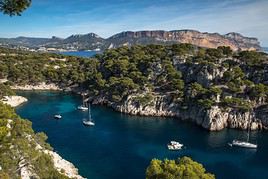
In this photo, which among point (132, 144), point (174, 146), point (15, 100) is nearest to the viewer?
point (174, 146)

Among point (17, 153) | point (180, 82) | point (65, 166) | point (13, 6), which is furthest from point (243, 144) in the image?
point (13, 6)

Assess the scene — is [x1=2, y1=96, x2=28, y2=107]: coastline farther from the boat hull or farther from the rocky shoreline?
the boat hull

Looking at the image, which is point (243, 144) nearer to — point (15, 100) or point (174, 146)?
point (174, 146)

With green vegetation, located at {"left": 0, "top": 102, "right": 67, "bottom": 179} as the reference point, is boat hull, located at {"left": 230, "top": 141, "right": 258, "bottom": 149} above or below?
below

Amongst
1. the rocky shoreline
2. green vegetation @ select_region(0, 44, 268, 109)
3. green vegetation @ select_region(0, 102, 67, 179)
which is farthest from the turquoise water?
green vegetation @ select_region(0, 102, 67, 179)

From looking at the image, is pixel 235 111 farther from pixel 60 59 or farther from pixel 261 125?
pixel 60 59

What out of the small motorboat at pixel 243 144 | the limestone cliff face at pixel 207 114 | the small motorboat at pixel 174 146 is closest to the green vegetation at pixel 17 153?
the small motorboat at pixel 174 146
